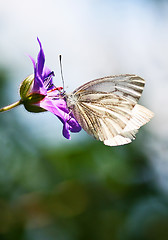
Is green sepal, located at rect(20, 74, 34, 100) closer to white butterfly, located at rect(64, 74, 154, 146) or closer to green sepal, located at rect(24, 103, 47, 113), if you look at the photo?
green sepal, located at rect(24, 103, 47, 113)

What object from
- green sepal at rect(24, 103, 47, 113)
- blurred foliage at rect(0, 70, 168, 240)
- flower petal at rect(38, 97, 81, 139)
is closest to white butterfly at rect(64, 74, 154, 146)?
flower petal at rect(38, 97, 81, 139)

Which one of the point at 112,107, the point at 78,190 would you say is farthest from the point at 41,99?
the point at 78,190

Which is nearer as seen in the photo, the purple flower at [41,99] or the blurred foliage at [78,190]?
the purple flower at [41,99]

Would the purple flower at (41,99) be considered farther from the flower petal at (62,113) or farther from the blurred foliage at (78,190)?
the blurred foliage at (78,190)

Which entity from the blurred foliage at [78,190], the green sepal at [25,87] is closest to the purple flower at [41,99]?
the green sepal at [25,87]

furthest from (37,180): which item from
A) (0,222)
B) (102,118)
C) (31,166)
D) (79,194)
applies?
(102,118)

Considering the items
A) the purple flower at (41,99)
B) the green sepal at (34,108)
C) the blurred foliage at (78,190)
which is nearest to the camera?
the purple flower at (41,99)

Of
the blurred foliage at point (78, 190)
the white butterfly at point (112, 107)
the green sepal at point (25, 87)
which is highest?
the green sepal at point (25, 87)
